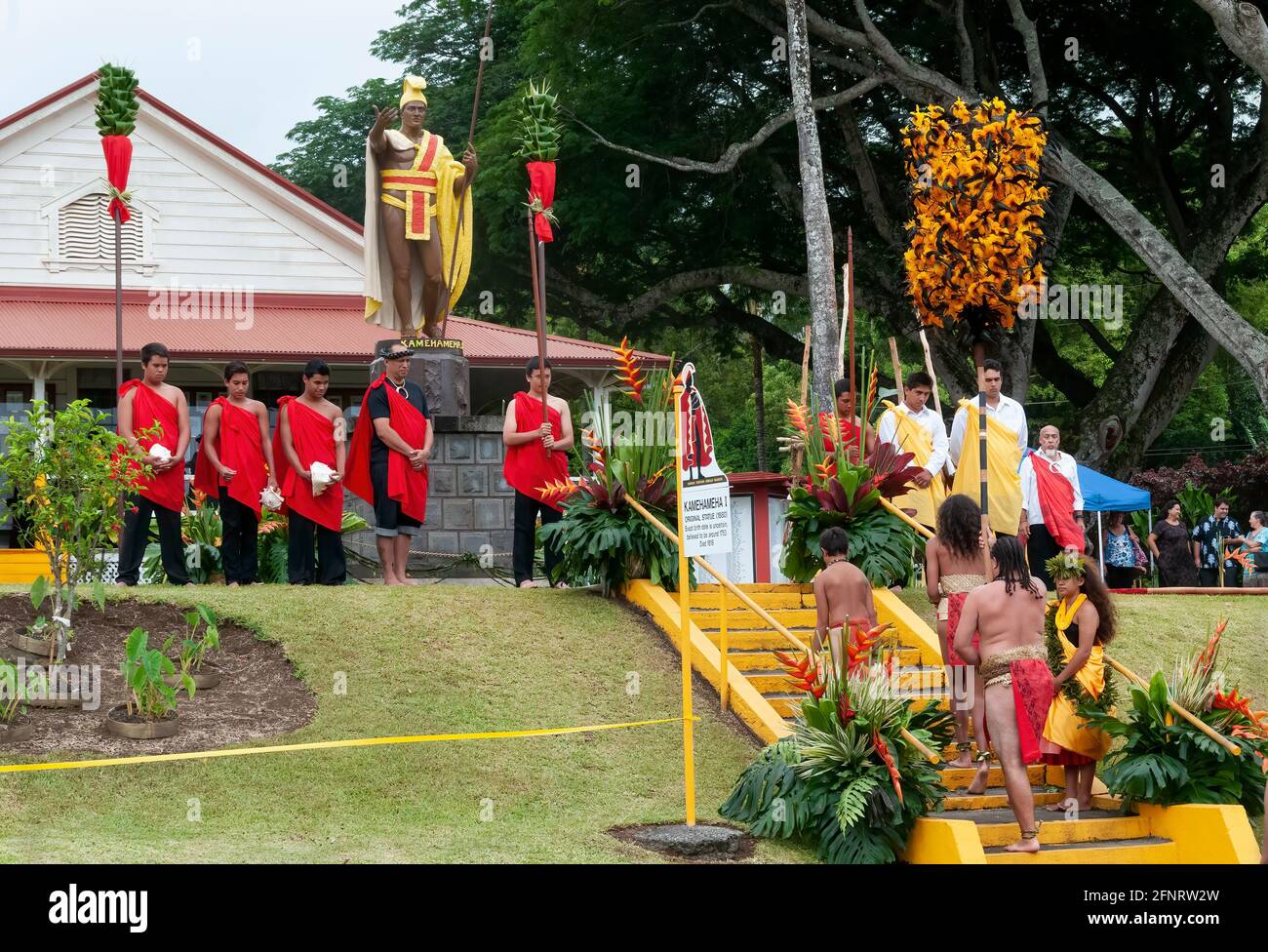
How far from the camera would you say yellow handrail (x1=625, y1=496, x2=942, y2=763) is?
8.47 m

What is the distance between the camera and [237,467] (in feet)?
40.9

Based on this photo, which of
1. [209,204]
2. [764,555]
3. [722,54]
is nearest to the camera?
[764,555]

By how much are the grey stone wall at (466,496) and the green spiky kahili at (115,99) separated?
13.4 feet

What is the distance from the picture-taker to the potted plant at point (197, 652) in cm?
976

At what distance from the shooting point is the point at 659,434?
12523 mm

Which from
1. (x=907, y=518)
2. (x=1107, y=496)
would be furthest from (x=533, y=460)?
(x=1107, y=496)

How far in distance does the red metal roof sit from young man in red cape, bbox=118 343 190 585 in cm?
1017

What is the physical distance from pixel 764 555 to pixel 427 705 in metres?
5.95

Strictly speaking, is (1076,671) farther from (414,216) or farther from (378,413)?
(414,216)

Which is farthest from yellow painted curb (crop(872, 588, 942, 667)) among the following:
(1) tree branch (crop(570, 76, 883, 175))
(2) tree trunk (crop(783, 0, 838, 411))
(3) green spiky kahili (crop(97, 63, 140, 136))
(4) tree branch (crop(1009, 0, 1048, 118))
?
(4) tree branch (crop(1009, 0, 1048, 118))

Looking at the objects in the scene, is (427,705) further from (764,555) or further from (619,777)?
(764,555)

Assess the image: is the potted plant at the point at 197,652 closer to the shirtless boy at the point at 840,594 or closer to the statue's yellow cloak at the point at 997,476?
the shirtless boy at the point at 840,594

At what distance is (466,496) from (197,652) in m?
6.00
